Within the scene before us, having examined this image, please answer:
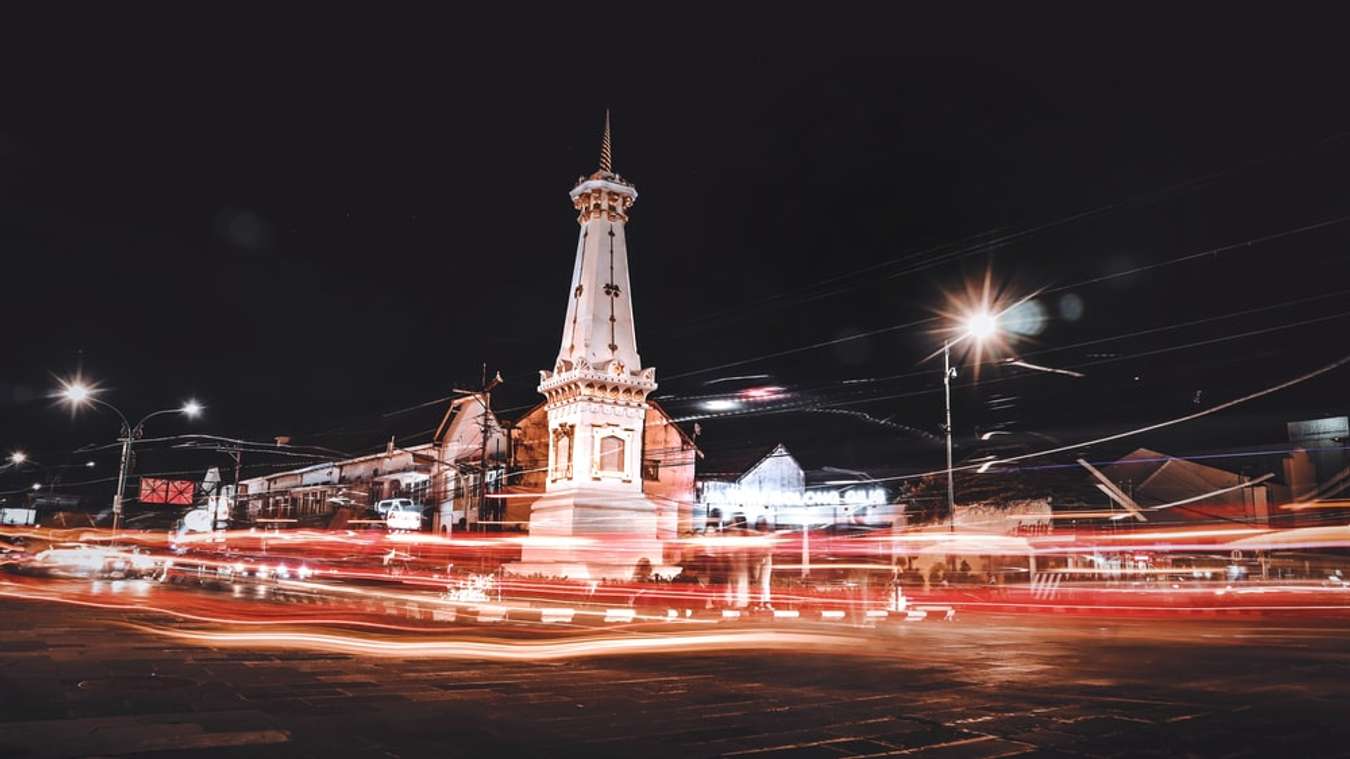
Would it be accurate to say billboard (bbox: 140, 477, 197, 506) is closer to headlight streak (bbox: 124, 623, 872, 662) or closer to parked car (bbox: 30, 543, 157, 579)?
parked car (bbox: 30, 543, 157, 579)

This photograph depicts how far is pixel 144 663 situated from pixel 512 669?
415cm

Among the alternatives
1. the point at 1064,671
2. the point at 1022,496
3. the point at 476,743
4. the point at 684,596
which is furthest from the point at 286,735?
the point at 1022,496

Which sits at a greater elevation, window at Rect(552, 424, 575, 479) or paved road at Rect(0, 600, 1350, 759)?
window at Rect(552, 424, 575, 479)

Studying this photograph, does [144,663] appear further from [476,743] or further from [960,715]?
[960,715]

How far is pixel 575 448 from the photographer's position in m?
35.0

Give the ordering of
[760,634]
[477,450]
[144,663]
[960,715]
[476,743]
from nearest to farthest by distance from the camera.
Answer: [476,743], [960,715], [144,663], [760,634], [477,450]

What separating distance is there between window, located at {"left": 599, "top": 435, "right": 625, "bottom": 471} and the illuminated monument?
4cm

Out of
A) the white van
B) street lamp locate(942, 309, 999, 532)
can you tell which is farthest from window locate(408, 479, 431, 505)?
street lamp locate(942, 309, 999, 532)

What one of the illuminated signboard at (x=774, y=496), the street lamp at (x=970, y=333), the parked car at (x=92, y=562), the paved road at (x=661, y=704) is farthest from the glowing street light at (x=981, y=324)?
the parked car at (x=92, y=562)

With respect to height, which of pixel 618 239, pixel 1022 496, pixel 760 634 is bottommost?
pixel 760 634

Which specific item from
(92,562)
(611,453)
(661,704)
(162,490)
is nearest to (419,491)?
(162,490)

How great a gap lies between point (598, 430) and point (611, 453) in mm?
1101

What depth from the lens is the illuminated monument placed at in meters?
34.2

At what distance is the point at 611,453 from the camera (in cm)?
3559
